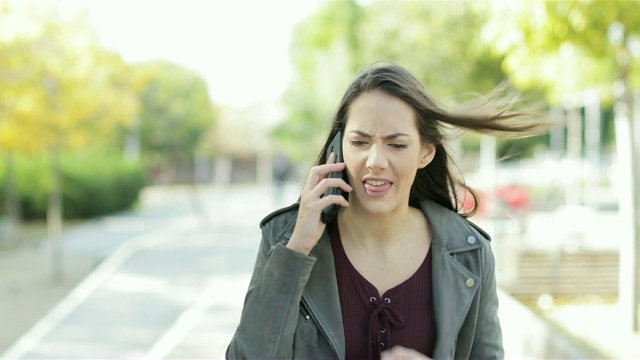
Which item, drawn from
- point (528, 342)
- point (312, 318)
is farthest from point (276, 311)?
point (528, 342)

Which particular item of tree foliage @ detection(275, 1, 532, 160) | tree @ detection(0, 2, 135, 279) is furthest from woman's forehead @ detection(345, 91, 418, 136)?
tree @ detection(0, 2, 135, 279)

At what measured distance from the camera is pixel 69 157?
25078 mm

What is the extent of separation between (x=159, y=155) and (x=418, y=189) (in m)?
49.8

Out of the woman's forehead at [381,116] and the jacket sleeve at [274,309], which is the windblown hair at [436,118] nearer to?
the woman's forehead at [381,116]

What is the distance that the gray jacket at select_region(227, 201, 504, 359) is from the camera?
1.91 m

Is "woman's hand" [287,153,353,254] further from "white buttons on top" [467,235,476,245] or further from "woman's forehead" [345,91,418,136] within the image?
"white buttons on top" [467,235,476,245]

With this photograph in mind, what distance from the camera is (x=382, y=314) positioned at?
1.99m

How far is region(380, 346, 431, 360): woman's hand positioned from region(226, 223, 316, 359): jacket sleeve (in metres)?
0.22

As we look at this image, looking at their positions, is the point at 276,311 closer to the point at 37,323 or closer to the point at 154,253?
the point at 37,323

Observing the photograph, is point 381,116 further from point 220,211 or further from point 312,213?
point 220,211

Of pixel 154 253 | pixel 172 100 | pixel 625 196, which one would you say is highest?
pixel 172 100

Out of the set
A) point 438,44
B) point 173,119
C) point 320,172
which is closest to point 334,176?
point 320,172

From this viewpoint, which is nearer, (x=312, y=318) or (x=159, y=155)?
(x=312, y=318)

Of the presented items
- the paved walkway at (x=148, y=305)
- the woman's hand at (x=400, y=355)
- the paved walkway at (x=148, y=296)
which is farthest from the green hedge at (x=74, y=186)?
the woman's hand at (x=400, y=355)
